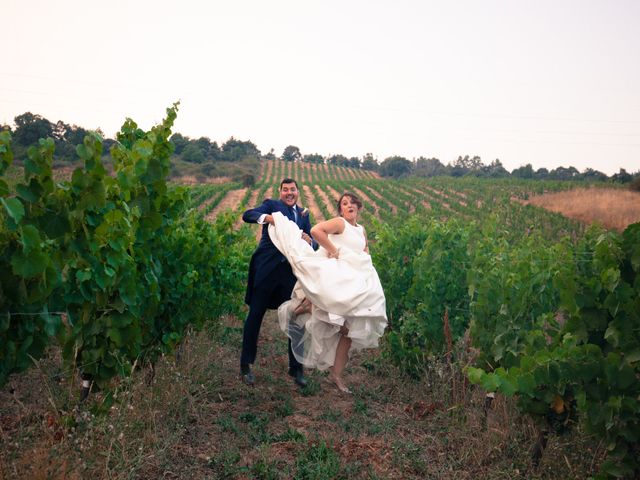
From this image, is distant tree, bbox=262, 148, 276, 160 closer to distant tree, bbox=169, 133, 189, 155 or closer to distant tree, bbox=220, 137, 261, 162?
distant tree, bbox=220, 137, 261, 162

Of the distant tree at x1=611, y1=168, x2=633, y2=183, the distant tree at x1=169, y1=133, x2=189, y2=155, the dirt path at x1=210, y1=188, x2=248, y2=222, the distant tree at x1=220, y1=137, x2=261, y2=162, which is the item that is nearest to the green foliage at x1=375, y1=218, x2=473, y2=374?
the dirt path at x1=210, y1=188, x2=248, y2=222

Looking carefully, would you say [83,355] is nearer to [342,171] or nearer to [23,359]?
[23,359]

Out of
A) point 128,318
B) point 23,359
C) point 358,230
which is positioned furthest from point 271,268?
point 23,359

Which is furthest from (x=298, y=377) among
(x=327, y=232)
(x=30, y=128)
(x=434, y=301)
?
(x=30, y=128)

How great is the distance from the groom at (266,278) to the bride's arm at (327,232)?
27 cm

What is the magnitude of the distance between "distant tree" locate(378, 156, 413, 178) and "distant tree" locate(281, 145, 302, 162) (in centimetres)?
2085

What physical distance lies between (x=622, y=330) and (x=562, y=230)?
26943 millimetres

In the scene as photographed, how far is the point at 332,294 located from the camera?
475cm

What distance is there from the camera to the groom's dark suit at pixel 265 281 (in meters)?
5.28

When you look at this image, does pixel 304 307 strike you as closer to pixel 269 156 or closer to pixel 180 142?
pixel 180 142

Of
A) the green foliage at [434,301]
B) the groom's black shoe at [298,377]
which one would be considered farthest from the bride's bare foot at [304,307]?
the green foliage at [434,301]

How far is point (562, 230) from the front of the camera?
90.5 ft

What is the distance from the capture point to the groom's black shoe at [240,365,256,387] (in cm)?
527

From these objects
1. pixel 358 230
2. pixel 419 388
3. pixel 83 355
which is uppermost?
pixel 358 230
